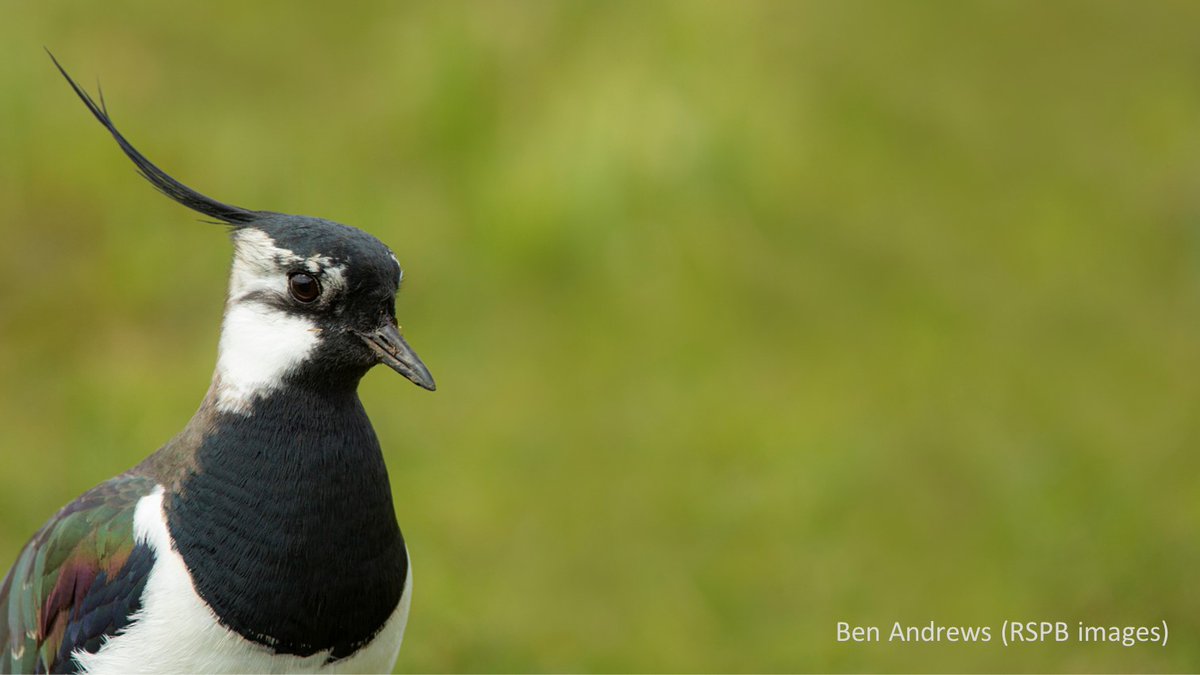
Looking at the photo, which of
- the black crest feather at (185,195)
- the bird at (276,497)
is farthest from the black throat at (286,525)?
the black crest feather at (185,195)

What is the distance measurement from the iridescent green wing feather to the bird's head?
16.1 inches

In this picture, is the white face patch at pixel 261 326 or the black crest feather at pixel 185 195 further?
the black crest feather at pixel 185 195

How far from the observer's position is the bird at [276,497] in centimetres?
344

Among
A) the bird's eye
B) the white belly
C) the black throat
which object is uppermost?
the bird's eye

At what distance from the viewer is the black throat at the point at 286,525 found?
3.45 m

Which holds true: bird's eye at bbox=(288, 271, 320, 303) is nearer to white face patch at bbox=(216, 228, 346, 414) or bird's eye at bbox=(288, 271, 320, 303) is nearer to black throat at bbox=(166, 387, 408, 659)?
white face patch at bbox=(216, 228, 346, 414)

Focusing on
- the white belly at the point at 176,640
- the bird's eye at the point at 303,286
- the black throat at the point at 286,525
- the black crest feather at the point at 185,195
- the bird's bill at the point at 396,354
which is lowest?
the white belly at the point at 176,640

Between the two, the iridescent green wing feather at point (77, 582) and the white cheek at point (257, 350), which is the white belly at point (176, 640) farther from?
the white cheek at point (257, 350)

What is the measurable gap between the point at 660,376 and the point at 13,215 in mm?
3297

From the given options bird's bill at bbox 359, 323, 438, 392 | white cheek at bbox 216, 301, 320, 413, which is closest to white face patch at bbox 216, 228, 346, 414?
white cheek at bbox 216, 301, 320, 413

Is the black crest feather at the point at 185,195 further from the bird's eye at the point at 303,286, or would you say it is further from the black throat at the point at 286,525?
the black throat at the point at 286,525

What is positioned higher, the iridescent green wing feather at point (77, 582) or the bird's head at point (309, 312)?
the bird's head at point (309, 312)

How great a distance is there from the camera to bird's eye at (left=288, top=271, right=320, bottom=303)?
341 centimetres

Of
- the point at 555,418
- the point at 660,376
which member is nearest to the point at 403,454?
the point at 555,418
